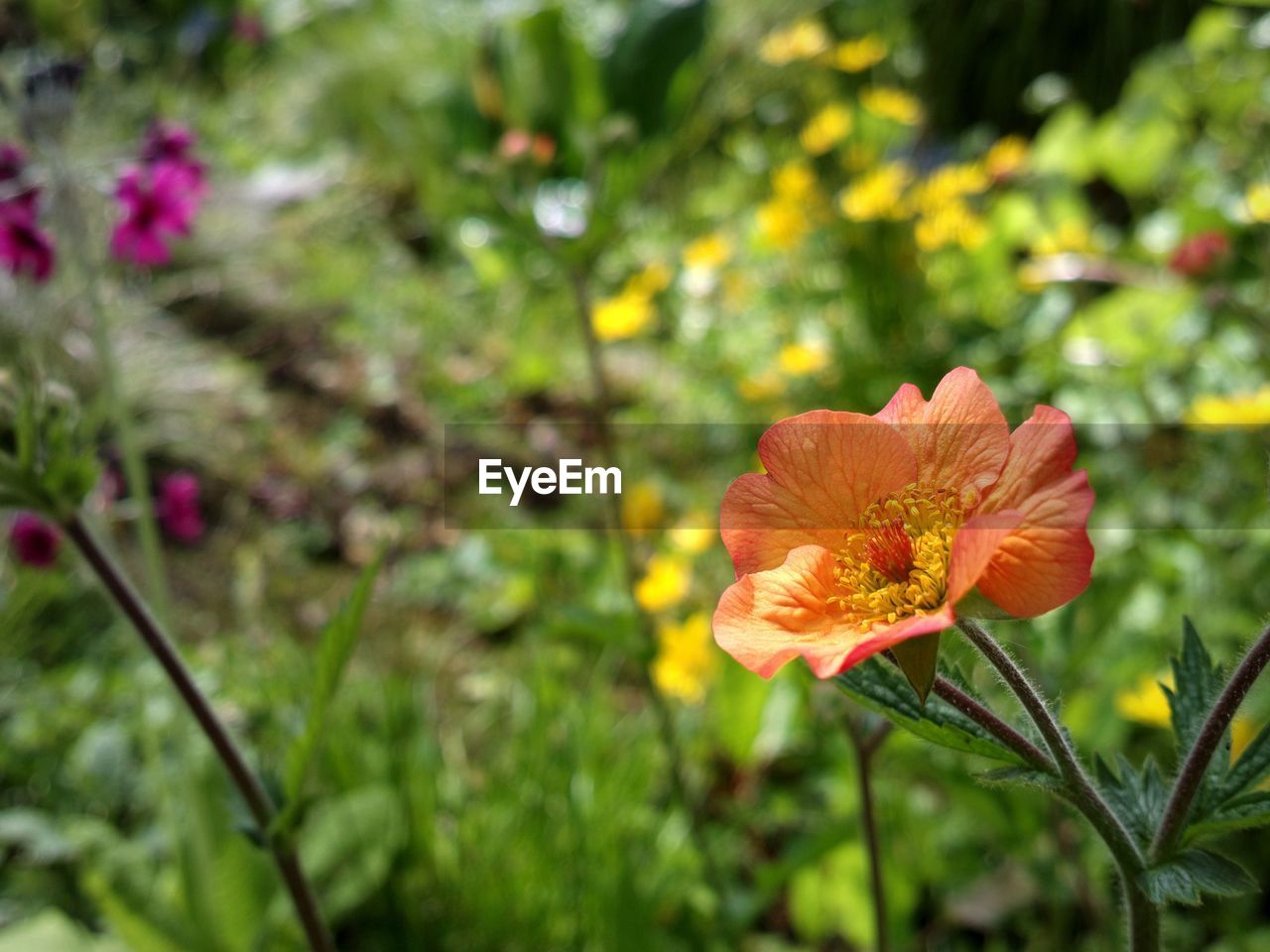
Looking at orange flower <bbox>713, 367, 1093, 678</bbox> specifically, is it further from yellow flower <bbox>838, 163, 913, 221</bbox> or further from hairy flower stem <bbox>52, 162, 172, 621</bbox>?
yellow flower <bbox>838, 163, 913, 221</bbox>

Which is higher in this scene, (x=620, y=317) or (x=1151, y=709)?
(x=620, y=317)

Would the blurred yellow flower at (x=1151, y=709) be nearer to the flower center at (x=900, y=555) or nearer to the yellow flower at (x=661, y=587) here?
the yellow flower at (x=661, y=587)

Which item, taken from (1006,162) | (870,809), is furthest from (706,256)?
(870,809)

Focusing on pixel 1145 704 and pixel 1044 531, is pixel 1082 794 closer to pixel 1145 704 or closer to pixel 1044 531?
pixel 1044 531

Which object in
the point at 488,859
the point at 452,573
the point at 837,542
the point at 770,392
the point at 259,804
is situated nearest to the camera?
the point at 837,542

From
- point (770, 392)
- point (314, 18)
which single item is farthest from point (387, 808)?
point (314, 18)

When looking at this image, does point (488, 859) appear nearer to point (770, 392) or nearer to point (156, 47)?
point (770, 392)
